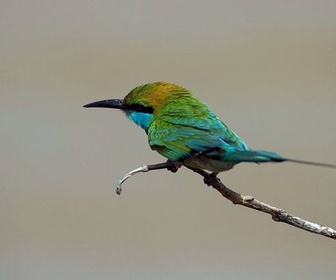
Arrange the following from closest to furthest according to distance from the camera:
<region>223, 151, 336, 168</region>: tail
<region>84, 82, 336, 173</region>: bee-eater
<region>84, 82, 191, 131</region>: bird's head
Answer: <region>223, 151, 336, 168</region>: tail → <region>84, 82, 336, 173</region>: bee-eater → <region>84, 82, 191, 131</region>: bird's head

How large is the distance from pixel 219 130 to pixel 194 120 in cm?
6

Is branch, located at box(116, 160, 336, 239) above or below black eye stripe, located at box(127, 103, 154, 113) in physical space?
below

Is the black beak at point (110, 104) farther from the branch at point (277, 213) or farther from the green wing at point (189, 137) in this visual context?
the branch at point (277, 213)

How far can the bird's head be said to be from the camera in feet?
2.82

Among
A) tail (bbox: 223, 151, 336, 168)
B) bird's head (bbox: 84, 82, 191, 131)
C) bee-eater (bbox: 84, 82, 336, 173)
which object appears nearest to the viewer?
tail (bbox: 223, 151, 336, 168)

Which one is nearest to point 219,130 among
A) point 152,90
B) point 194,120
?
point 194,120

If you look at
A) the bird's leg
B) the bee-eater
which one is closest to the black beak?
the bee-eater

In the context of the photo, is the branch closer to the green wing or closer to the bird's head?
the green wing

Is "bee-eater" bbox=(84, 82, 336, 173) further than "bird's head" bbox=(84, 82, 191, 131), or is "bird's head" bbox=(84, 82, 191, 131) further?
"bird's head" bbox=(84, 82, 191, 131)

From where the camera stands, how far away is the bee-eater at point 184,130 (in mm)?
661

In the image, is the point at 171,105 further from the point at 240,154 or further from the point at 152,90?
the point at 240,154

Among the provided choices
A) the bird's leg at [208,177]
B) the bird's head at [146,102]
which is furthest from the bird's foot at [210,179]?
the bird's head at [146,102]

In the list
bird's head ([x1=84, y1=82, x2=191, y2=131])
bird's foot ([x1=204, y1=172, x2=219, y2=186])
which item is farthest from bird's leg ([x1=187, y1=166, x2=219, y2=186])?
bird's head ([x1=84, y1=82, x2=191, y2=131])

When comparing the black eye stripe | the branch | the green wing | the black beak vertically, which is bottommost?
the branch
